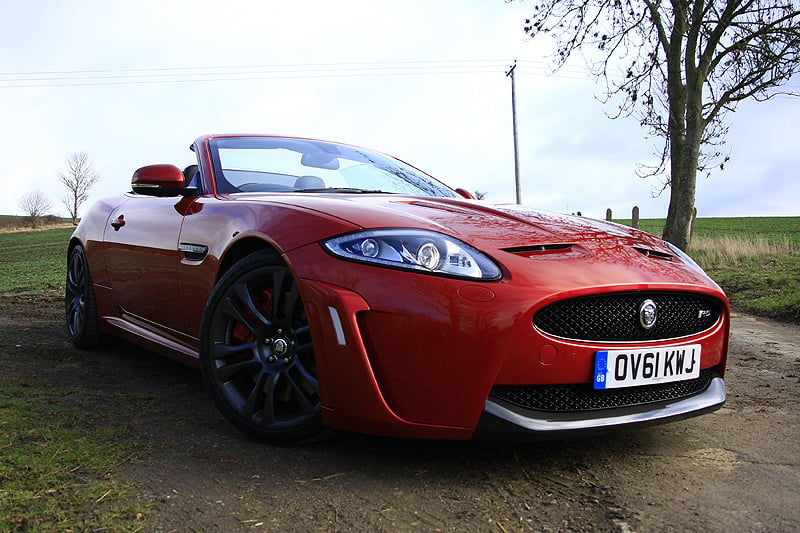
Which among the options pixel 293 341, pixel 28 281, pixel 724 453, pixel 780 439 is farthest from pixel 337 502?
pixel 28 281

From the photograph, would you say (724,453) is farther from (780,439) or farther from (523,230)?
(523,230)

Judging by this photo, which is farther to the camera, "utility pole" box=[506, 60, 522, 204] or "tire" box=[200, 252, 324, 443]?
"utility pole" box=[506, 60, 522, 204]

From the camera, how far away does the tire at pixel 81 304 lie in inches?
183

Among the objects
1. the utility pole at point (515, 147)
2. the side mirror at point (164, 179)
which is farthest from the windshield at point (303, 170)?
the utility pole at point (515, 147)

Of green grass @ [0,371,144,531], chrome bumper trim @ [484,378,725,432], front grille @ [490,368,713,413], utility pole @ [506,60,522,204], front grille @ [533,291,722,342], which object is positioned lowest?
green grass @ [0,371,144,531]

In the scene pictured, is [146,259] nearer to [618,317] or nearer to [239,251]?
[239,251]

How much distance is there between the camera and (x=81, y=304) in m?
4.79

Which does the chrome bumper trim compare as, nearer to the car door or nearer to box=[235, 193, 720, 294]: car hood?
box=[235, 193, 720, 294]: car hood

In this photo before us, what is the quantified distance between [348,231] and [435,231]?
30 cm

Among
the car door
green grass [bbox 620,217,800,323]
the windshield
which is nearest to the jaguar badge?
the windshield

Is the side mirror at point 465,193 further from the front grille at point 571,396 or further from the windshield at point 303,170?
the front grille at point 571,396

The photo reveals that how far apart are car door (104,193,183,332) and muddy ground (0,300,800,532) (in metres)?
0.49

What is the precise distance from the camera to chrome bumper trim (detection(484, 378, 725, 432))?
7.47 feet

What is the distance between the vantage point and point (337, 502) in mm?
2160
